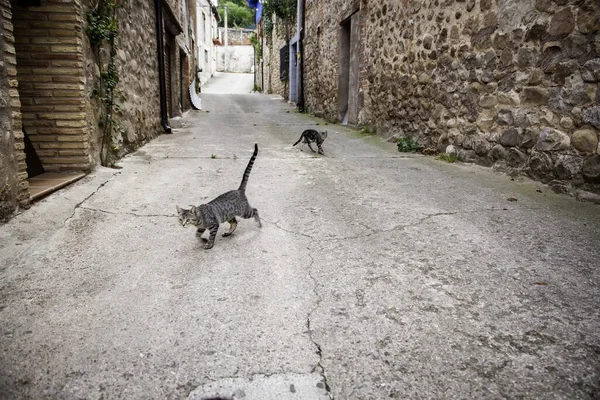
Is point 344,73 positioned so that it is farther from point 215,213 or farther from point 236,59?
point 236,59

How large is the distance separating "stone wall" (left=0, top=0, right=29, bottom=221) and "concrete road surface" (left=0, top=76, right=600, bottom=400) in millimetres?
197

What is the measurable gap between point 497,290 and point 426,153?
4453 mm

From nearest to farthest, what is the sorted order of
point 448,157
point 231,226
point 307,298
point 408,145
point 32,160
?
1. point 307,298
2. point 231,226
3. point 32,160
4. point 448,157
5. point 408,145

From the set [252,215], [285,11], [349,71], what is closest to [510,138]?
[252,215]

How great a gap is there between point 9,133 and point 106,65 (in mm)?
2273

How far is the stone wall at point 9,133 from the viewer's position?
3.04 metres

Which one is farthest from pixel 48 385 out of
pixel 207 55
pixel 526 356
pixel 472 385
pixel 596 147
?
pixel 207 55

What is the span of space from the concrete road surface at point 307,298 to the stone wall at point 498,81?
2.11ft

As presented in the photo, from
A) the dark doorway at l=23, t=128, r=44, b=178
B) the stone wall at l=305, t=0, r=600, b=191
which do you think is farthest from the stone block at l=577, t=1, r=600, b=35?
the dark doorway at l=23, t=128, r=44, b=178

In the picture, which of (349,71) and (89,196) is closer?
(89,196)

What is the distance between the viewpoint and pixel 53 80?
4.23m

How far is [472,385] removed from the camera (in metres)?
1.48

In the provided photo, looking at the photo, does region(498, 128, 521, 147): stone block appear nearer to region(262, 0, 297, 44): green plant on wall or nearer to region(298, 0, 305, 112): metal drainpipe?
region(298, 0, 305, 112): metal drainpipe

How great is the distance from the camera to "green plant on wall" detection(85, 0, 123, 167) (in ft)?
15.4
